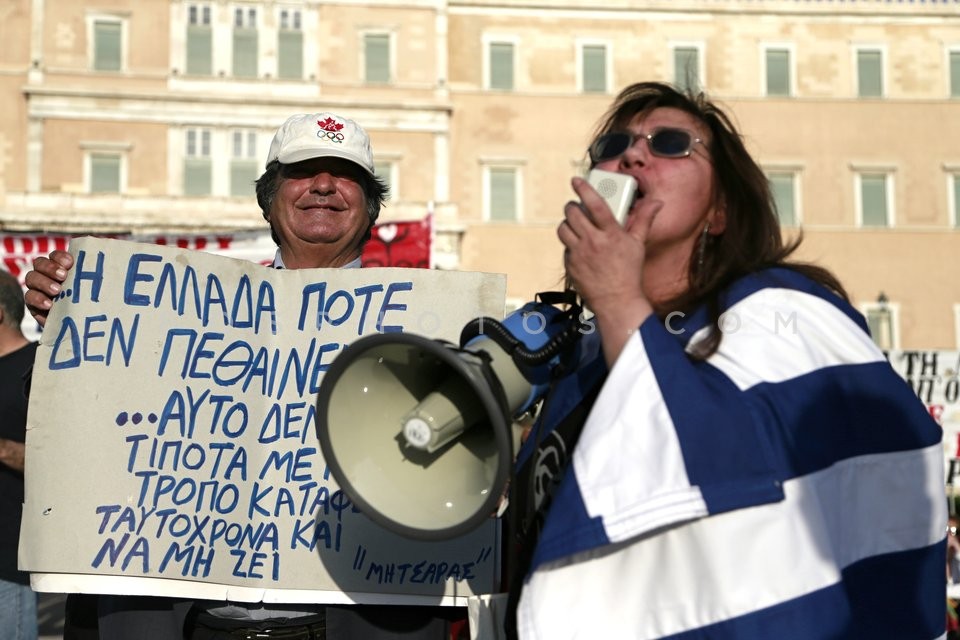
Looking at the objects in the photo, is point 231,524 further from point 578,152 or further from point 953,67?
point 953,67

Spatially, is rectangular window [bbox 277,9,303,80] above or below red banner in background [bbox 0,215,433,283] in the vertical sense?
above

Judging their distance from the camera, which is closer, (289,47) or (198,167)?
(198,167)

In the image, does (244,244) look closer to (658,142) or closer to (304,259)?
(304,259)

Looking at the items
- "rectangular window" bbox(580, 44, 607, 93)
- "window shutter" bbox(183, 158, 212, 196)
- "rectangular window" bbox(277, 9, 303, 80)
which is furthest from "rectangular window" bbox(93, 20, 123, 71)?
"rectangular window" bbox(580, 44, 607, 93)

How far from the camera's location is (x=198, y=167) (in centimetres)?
2722

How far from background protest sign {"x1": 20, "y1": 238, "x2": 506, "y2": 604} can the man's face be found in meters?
0.28

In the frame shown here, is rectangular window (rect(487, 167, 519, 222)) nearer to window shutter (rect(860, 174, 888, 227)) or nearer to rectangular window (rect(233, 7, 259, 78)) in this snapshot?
rectangular window (rect(233, 7, 259, 78))

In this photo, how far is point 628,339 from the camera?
5.52 feet

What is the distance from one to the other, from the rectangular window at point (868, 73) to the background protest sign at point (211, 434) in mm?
29786

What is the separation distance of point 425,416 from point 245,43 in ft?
90.4

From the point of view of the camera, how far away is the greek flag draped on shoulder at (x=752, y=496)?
1.60m

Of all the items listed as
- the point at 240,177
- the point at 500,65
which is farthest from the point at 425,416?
the point at 500,65

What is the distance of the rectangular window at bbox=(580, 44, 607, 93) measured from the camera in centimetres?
2948

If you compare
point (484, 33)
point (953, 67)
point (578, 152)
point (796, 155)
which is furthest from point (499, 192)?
point (953, 67)
